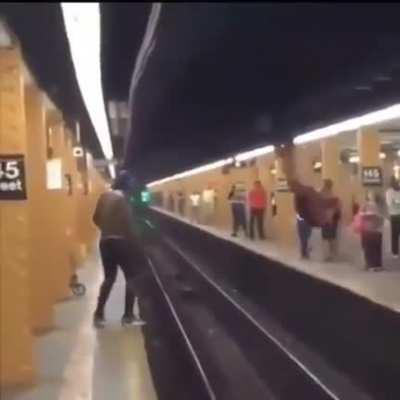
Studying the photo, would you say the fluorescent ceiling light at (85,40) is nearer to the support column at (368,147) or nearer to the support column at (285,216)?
the support column at (368,147)

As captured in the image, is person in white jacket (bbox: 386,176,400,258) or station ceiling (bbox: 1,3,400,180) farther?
person in white jacket (bbox: 386,176,400,258)

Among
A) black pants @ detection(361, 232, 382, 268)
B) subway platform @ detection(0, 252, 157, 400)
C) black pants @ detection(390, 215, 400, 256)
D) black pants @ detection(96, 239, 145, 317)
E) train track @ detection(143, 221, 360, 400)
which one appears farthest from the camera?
black pants @ detection(390, 215, 400, 256)

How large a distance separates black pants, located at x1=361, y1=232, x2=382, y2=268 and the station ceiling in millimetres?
2033

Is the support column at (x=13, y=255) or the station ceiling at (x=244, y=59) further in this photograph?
the station ceiling at (x=244, y=59)

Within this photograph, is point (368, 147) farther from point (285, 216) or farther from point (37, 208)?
point (37, 208)

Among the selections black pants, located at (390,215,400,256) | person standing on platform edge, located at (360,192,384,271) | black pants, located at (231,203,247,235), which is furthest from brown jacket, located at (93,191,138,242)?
black pants, located at (231,203,247,235)

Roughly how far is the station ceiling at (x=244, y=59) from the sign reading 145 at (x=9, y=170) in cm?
109

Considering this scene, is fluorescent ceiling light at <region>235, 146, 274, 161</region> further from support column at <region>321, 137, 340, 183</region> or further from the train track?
the train track

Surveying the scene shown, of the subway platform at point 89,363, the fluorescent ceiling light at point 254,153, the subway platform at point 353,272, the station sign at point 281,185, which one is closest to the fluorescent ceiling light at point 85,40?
the subway platform at point 89,363

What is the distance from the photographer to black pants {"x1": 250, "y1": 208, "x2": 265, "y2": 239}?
982 inches

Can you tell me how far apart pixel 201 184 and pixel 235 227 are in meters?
12.5

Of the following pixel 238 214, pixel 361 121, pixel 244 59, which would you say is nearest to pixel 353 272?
pixel 361 121

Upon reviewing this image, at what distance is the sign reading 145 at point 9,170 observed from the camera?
22.4 feet

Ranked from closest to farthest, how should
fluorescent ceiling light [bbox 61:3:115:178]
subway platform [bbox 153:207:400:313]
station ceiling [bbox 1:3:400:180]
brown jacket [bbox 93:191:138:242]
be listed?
fluorescent ceiling light [bbox 61:3:115:178] → station ceiling [bbox 1:3:400:180] → brown jacket [bbox 93:191:138:242] → subway platform [bbox 153:207:400:313]
